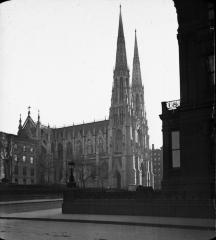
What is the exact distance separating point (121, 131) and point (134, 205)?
74.0 metres

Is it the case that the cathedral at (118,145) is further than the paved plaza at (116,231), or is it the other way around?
the cathedral at (118,145)

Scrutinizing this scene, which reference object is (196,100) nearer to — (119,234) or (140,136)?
(119,234)

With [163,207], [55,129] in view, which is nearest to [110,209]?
[163,207]

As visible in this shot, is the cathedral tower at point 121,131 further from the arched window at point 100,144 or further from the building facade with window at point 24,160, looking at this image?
the building facade with window at point 24,160

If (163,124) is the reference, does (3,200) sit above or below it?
below

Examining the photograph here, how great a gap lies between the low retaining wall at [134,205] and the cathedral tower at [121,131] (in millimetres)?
66323

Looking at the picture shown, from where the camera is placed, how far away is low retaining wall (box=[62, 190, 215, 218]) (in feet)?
54.1

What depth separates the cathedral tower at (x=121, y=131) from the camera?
88.2m

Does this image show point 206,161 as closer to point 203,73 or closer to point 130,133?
point 203,73

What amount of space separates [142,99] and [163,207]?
79238 millimetres

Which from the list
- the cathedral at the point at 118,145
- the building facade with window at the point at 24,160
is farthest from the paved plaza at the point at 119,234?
the cathedral at the point at 118,145

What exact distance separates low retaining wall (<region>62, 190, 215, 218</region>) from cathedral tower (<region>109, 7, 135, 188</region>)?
66.3 metres

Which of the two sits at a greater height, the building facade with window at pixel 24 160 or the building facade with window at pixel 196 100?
the building facade with window at pixel 196 100

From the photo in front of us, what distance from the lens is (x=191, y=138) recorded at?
1747cm
